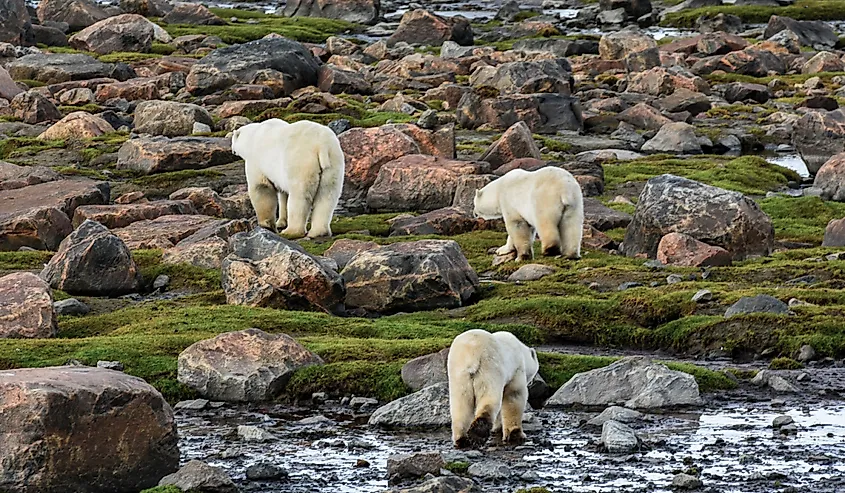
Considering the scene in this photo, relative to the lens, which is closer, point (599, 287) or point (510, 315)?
point (510, 315)

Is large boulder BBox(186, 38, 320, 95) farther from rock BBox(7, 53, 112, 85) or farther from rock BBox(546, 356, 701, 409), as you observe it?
rock BBox(546, 356, 701, 409)

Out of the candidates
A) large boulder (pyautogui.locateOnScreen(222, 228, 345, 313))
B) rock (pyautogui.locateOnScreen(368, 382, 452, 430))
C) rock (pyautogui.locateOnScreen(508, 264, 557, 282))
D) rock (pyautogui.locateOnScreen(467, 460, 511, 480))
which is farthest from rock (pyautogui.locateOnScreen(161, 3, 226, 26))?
rock (pyautogui.locateOnScreen(467, 460, 511, 480))

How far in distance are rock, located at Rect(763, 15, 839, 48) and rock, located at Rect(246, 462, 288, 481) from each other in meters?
A: 69.9

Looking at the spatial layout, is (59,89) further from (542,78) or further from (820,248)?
(820,248)

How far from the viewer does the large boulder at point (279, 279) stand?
62.8 ft

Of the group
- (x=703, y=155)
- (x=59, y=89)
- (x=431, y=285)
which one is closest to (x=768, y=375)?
(x=431, y=285)

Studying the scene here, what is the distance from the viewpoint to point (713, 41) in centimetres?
7000

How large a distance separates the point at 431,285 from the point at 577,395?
5.96m

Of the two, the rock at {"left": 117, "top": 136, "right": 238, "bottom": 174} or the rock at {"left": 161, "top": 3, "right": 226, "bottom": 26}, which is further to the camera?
the rock at {"left": 161, "top": 3, "right": 226, "bottom": 26}

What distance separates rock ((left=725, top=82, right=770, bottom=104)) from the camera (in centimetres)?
5478

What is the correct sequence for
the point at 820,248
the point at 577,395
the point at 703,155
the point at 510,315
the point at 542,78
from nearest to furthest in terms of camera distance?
the point at 577,395 < the point at 510,315 < the point at 820,248 < the point at 703,155 < the point at 542,78

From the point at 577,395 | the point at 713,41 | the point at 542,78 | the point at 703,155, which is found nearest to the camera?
the point at 577,395

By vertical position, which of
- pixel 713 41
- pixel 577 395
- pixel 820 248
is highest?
pixel 577 395

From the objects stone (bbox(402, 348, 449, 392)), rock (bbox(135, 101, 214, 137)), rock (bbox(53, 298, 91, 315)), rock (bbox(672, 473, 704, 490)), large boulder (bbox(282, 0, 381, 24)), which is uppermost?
rock (bbox(672, 473, 704, 490))
